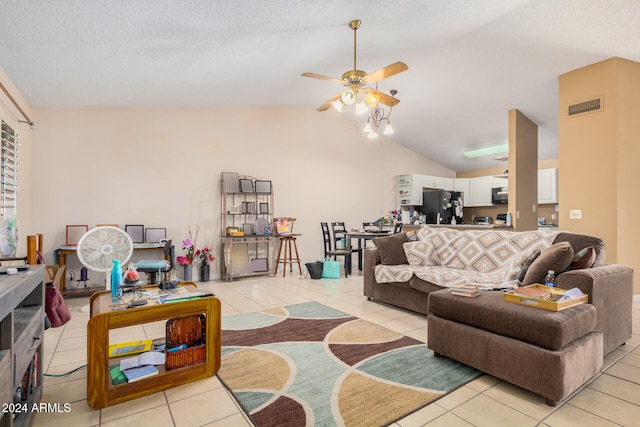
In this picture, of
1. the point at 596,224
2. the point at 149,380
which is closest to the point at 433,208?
the point at 596,224

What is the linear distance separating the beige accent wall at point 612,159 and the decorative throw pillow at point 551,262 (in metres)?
2.27

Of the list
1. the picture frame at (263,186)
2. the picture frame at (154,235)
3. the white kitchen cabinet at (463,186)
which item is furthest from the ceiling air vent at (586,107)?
the picture frame at (154,235)

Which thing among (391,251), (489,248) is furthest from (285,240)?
(489,248)

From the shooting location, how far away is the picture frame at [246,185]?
578 cm

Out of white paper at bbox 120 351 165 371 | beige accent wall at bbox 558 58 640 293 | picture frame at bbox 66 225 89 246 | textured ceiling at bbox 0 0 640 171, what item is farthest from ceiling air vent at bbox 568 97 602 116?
picture frame at bbox 66 225 89 246

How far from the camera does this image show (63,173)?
463 centimetres

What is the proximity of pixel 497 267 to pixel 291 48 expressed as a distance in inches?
123

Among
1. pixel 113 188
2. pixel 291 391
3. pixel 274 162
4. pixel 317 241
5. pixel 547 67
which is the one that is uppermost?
pixel 547 67

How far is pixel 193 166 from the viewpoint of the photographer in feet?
18.0

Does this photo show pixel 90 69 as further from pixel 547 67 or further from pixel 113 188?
pixel 547 67

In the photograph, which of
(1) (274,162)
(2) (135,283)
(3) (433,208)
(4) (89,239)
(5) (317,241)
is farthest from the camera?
(3) (433,208)

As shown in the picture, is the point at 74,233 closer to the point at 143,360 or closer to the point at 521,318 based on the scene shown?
the point at 143,360

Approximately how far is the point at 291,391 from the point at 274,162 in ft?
15.5

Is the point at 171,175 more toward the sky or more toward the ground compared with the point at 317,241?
more toward the sky
